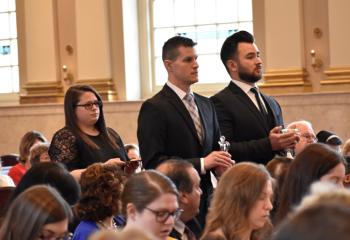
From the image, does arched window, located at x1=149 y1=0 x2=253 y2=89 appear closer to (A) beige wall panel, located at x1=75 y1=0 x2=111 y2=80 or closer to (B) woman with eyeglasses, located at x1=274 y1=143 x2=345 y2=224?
(A) beige wall panel, located at x1=75 y1=0 x2=111 y2=80

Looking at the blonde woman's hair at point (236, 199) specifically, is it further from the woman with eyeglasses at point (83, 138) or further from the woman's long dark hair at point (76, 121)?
the woman's long dark hair at point (76, 121)

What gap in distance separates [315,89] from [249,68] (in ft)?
17.0

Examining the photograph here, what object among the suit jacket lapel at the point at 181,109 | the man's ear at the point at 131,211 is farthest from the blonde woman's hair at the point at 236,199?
the suit jacket lapel at the point at 181,109

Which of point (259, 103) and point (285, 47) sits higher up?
point (285, 47)

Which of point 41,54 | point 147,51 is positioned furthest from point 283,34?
point 41,54

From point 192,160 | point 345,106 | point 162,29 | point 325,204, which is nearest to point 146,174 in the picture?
point 192,160

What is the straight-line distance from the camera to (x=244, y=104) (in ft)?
16.1

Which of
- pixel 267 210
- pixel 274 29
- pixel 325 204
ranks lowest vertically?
pixel 267 210

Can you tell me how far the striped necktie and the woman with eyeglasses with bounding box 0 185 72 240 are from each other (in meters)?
1.91

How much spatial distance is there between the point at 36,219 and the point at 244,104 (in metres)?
→ 2.38

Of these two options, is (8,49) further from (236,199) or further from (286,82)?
(236,199)

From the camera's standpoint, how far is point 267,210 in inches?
133

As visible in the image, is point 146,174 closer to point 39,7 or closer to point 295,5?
point 295,5

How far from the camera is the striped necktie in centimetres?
464
